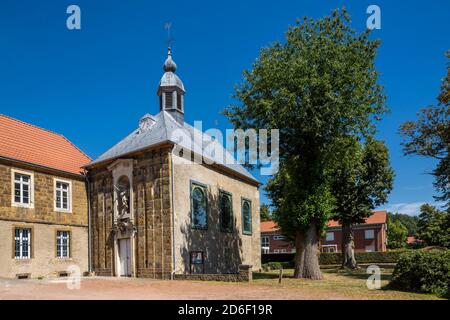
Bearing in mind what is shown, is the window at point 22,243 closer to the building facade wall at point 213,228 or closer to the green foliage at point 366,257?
the building facade wall at point 213,228

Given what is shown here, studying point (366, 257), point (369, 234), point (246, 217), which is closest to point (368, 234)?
point (369, 234)

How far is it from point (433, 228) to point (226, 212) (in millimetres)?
40119

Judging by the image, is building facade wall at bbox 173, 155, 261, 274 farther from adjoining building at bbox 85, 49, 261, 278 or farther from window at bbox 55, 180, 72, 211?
window at bbox 55, 180, 72, 211

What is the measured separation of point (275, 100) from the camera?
22.3m

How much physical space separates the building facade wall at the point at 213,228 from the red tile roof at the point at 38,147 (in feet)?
24.3

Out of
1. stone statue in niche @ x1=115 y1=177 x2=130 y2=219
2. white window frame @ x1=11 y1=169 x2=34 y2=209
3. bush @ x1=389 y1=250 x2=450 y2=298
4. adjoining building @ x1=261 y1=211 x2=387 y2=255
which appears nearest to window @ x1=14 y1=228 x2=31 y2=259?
white window frame @ x1=11 y1=169 x2=34 y2=209

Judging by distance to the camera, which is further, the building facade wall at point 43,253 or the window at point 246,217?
the window at point 246,217

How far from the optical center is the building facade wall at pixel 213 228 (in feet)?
78.2

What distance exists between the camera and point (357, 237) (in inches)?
2467

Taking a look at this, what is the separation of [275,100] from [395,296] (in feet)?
36.4

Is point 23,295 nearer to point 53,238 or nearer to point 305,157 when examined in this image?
point 53,238

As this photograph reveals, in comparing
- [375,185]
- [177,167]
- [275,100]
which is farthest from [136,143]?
[375,185]

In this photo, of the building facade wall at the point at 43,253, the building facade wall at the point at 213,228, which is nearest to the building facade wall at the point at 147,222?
the building facade wall at the point at 213,228

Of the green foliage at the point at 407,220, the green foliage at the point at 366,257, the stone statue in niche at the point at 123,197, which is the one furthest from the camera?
the green foliage at the point at 407,220
